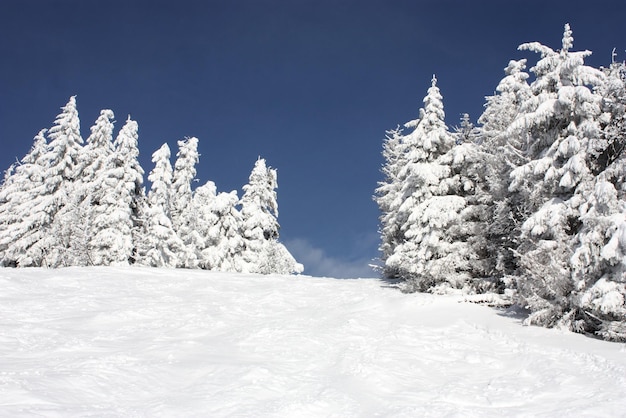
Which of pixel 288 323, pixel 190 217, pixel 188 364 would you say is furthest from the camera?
pixel 190 217

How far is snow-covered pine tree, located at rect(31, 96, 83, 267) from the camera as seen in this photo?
117 ft

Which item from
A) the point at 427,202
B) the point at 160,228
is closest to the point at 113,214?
the point at 160,228

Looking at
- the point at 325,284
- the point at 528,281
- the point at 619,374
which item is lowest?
the point at 619,374

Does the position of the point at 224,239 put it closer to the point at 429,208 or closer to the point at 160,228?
the point at 160,228

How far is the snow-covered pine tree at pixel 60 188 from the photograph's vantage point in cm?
3572

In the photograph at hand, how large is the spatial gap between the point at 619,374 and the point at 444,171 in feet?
46.0

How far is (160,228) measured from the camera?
37.2 metres

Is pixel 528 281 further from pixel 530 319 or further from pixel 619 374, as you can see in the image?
pixel 619 374

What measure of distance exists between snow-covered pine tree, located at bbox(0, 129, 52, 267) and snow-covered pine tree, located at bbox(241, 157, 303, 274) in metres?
16.2

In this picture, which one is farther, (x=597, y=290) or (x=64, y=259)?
(x=64, y=259)

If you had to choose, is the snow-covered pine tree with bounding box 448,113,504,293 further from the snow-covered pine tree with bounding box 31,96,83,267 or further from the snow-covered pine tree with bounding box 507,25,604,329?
the snow-covered pine tree with bounding box 31,96,83,267

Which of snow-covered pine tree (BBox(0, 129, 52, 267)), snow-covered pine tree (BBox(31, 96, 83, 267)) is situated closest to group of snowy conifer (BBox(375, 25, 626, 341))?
snow-covered pine tree (BBox(31, 96, 83, 267))

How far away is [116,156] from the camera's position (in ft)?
122

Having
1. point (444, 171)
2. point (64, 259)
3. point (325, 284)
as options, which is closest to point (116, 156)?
point (64, 259)
